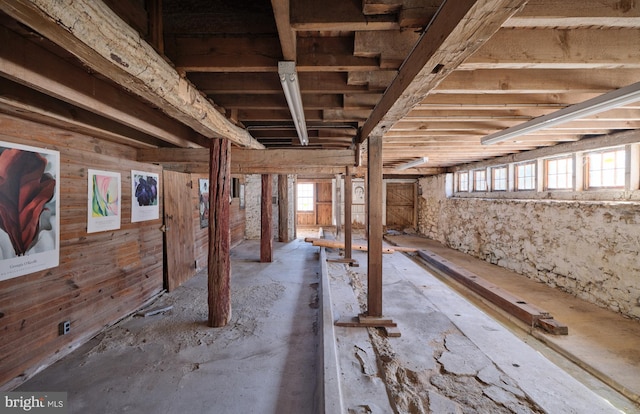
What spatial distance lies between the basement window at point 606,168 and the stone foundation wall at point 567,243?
0.45 m

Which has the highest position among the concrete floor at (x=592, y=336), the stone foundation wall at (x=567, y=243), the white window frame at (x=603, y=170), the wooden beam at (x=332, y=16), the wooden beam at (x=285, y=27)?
the wooden beam at (x=332, y=16)

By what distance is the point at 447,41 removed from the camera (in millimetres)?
1128

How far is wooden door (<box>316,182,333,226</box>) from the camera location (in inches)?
525

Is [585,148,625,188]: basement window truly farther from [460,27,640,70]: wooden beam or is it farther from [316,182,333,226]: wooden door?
[316,182,333,226]: wooden door

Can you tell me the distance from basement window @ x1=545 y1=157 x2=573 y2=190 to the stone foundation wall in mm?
408

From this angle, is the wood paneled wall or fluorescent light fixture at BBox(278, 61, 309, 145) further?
the wood paneled wall

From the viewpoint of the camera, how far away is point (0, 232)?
80.2 inches

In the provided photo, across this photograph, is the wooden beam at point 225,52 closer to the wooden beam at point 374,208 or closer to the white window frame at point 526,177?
the wooden beam at point 374,208

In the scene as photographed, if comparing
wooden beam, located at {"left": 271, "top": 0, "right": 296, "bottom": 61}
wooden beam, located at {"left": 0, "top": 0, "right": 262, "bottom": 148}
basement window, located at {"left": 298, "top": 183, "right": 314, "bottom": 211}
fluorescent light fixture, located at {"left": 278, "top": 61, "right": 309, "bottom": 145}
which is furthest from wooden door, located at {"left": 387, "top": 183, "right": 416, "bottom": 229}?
wooden beam, located at {"left": 0, "top": 0, "right": 262, "bottom": 148}

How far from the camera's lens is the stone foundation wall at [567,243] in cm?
379

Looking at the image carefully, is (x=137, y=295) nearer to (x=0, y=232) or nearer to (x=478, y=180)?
(x=0, y=232)

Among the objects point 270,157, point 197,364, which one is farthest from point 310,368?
point 270,157

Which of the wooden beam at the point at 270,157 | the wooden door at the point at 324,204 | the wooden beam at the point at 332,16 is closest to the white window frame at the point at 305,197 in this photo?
the wooden door at the point at 324,204

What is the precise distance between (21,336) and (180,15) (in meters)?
2.80
